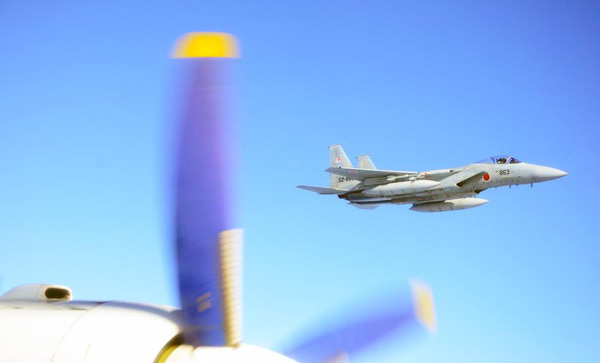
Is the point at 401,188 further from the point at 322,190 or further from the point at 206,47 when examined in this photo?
the point at 206,47

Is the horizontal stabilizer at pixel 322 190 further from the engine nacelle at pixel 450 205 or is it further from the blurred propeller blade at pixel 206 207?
the blurred propeller blade at pixel 206 207

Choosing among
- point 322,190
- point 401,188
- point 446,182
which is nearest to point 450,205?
point 446,182

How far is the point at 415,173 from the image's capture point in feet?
117

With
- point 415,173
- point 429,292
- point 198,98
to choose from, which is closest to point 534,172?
point 415,173

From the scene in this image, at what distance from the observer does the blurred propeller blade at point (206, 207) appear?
3.67m

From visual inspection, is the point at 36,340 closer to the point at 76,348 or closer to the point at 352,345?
the point at 76,348

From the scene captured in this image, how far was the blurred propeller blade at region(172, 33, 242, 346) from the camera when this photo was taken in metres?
3.67

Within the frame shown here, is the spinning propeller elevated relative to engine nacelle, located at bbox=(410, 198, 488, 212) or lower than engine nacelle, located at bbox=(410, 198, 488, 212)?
elevated

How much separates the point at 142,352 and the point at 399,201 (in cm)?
3294

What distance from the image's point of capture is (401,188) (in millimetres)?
34312

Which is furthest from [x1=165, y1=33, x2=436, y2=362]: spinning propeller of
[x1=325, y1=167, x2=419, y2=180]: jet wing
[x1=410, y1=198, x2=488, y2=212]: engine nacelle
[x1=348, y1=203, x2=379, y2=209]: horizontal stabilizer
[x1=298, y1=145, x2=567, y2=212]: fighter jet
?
[x1=348, y1=203, x2=379, y2=209]: horizontal stabilizer

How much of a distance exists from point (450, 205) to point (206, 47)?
3246cm

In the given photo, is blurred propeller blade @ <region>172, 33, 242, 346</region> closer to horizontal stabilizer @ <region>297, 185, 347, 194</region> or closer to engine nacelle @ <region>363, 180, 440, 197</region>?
engine nacelle @ <region>363, 180, 440, 197</region>

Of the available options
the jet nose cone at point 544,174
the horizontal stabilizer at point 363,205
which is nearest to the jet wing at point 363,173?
the horizontal stabilizer at point 363,205
